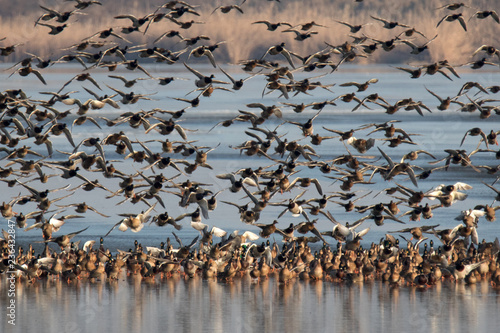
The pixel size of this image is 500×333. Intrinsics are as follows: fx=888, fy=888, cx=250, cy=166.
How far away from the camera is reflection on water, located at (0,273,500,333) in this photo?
23.0m

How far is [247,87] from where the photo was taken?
138m

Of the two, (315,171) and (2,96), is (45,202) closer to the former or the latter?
(2,96)

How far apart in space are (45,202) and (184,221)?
12.3m

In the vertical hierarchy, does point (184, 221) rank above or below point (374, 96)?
below

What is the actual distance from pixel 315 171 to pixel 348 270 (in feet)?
88.9

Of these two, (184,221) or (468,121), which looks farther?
(468,121)

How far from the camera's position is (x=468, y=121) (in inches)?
3585

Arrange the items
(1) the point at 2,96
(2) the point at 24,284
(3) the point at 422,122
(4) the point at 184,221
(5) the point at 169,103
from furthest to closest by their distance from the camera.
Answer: (5) the point at 169,103, (3) the point at 422,122, (4) the point at 184,221, (1) the point at 2,96, (2) the point at 24,284

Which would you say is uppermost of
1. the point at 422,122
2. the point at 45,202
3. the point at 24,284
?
the point at 422,122

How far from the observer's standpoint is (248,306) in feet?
81.5

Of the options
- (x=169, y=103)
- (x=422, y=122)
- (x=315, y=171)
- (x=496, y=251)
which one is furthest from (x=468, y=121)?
(x=496, y=251)

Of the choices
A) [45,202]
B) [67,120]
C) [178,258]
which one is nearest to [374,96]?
[178,258]

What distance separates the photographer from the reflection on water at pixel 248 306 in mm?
22969

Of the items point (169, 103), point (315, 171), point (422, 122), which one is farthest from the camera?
point (169, 103)
